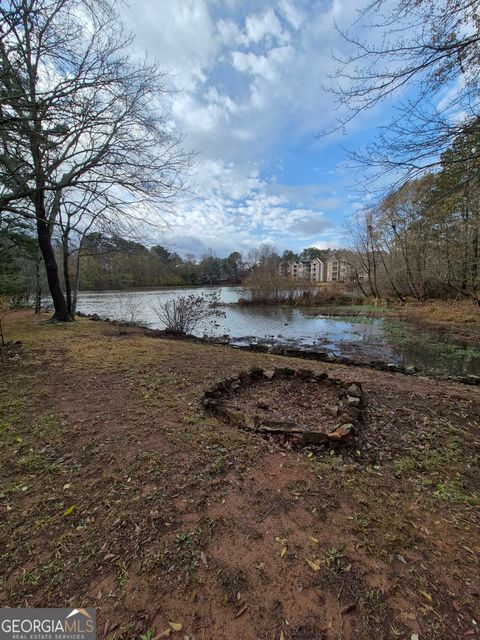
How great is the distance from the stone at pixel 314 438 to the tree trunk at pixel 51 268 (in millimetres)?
10727

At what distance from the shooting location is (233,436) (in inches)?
114

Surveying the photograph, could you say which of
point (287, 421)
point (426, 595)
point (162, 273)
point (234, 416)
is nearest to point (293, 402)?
point (287, 421)

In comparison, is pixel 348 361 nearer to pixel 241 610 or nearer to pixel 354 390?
pixel 354 390

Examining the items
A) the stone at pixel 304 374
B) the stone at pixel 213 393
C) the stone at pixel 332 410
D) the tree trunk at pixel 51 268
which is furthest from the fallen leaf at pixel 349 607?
the tree trunk at pixel 51 268

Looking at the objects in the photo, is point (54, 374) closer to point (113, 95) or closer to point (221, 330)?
point (113, 95)

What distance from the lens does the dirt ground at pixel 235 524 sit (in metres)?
1.34

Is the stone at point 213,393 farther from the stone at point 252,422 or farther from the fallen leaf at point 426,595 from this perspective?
the fallen leaf at point 426,595

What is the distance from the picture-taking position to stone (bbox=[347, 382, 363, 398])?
12.5ft

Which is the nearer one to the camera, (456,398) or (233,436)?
(233,436)

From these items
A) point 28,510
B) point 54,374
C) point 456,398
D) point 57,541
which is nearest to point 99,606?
point 57,541

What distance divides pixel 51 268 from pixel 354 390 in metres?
11.2

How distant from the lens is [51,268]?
10.3 metres

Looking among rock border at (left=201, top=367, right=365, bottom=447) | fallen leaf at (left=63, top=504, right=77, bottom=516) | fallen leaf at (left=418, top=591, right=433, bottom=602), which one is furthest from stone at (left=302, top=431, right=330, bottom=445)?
fallen leaf at (left=63, top=504, right=77, bottom=516)

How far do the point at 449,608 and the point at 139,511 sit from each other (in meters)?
1.83
